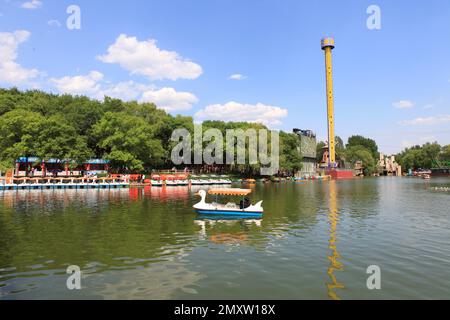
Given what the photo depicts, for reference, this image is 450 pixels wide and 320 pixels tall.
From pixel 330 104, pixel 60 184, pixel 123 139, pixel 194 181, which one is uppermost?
pixel 330 104

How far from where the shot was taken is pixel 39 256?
1845 centimetres

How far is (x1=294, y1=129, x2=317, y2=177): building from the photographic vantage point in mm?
151250

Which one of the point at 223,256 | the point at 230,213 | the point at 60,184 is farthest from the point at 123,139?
the point at 223,256

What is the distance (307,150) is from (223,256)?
144m

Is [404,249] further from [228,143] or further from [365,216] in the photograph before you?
[228,143]

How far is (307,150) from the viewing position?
515 feet

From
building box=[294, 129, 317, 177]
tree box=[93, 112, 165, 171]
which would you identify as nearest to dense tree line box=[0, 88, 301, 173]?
tree box=[93, 112, 165, 171]

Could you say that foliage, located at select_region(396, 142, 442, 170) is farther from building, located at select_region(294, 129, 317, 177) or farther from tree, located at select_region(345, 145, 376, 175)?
building, located at select_region(294, 129, 317, 177)

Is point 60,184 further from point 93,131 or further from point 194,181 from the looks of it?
point 194,181

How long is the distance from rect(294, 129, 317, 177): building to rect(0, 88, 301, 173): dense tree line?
30793mm

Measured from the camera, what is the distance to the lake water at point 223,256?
540 inches

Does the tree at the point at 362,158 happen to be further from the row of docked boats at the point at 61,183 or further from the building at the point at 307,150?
the row of docked boats at the point at 61,183
